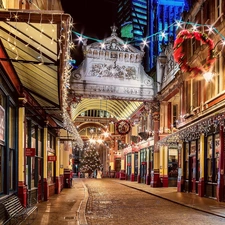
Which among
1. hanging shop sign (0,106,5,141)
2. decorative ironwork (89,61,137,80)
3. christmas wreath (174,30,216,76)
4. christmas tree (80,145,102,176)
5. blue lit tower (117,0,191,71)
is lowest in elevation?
christmas tree (80,145,102,176)

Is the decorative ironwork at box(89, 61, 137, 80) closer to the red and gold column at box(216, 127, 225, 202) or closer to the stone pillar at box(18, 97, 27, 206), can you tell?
the red and gold column at box(216, 127, 225, 202)

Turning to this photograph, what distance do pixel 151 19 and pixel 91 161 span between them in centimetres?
3267

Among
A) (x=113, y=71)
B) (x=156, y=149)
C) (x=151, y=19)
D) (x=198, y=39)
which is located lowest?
(x=156, y=149)

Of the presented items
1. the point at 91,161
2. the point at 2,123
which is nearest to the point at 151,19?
the point at 91,161

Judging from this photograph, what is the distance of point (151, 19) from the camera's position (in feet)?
250

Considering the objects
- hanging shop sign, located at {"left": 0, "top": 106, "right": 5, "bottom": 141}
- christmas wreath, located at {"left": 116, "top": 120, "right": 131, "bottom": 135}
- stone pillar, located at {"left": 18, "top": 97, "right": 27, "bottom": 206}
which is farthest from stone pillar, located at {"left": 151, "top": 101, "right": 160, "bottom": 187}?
hanging shop sign, located at {"left": 0, "top": 106, "right": 5, "bottom": 141}

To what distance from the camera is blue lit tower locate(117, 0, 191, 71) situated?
66.0 metres

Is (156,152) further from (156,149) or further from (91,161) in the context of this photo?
(91,161)

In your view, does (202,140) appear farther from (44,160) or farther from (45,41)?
(45,41)

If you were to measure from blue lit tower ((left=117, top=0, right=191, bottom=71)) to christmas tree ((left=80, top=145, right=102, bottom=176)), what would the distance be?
57.3 ft

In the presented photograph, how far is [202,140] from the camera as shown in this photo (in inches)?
838

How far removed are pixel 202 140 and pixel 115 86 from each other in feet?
35.9

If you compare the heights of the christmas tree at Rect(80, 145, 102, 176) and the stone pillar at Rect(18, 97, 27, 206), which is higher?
the stone pillar at Rect(18, 97, 27, 206)

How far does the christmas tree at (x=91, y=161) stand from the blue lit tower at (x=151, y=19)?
687 inches
